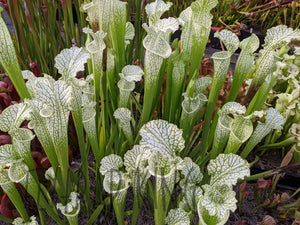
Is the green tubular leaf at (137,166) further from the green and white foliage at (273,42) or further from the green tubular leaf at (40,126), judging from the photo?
the green and white foliage at (273,42)

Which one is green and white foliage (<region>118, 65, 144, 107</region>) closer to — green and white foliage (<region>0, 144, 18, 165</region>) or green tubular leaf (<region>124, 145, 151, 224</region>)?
green tubular leaf (<region>124, 145, 151, 224</region>)

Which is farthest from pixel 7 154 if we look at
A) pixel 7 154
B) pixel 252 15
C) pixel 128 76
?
pixel 252 15

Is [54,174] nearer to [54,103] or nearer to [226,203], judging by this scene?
[54,103]

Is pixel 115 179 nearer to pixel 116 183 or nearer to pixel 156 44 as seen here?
pixel 116 183

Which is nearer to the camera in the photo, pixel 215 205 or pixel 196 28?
pixel 215 205

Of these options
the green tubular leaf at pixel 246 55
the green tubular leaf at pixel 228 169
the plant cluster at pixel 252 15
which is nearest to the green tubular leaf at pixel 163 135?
the green tubular leaf at pixel 228 169

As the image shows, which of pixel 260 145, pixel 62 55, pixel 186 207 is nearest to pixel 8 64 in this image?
pixel 62 55
